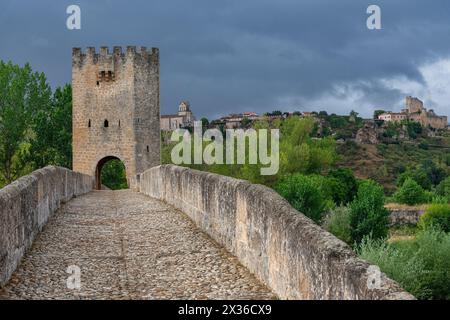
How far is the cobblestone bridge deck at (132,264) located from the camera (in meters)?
6.62

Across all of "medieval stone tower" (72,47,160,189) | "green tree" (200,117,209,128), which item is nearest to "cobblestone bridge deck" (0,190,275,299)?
"medieval stone tower" (72,47,160,189)

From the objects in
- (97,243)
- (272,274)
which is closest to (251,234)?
(272,274)

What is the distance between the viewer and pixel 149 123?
34594 millimetres

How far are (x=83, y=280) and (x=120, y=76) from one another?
27912 mm

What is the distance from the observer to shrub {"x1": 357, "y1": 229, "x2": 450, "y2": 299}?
17.2 m

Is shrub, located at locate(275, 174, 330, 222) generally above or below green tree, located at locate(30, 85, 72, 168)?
below

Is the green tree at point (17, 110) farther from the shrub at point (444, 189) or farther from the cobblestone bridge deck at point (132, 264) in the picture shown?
the shrub at point (444, 189)

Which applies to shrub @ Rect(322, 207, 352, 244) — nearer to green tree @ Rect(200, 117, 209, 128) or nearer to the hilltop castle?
green tree @ Rect(200, 117, 209, 128)

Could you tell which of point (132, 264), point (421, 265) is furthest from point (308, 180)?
point (132, 264)

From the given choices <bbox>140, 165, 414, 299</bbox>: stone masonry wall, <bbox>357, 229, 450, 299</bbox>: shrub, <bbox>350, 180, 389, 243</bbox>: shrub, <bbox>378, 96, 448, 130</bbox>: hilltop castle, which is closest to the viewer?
<bbox>140, 165, 414, 299</bbox>: stone masonry wall

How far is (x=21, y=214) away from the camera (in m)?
8.31

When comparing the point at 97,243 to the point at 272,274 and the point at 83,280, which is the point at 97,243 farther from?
the point at 272,274

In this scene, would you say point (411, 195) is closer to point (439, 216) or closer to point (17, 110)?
point (439, 216)

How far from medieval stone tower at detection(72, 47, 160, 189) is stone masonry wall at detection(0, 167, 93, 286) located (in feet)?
67.3
